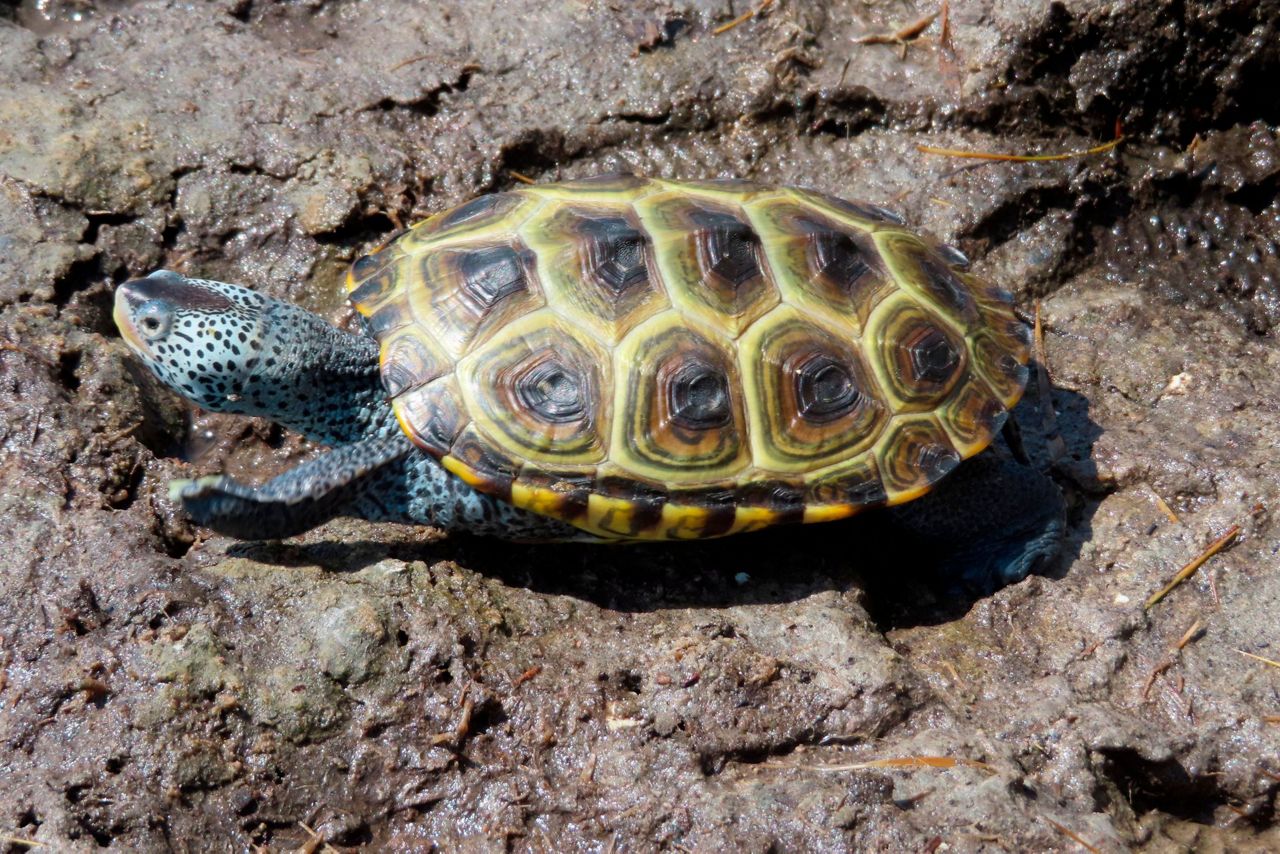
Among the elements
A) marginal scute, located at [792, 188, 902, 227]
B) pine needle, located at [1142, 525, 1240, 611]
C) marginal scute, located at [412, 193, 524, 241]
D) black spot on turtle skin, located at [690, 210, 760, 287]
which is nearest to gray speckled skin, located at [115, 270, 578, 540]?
marginal scute, located at [412, 193, 524, 241]

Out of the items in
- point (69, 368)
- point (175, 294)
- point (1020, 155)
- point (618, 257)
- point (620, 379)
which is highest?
point (1020, 155)

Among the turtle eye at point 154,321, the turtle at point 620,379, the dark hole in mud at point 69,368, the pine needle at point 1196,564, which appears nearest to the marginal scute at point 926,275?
the turtle at point 620,379

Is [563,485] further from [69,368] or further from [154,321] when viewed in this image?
[69,368]

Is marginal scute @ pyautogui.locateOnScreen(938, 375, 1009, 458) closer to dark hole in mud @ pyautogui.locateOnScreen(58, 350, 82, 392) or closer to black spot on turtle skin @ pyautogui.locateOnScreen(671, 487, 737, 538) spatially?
black spot on turtle skin @ pyautogui.locateOnScreen(671, 487, 737, 538)

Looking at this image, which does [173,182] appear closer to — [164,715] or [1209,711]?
[164,715]

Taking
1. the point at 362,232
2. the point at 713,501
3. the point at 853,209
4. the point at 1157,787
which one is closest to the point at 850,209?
the point at 853,209

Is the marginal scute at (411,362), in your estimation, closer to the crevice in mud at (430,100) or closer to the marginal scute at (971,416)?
the marginal scute at (971,416)

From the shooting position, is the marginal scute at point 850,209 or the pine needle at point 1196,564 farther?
the marginal scute at point 850,209
